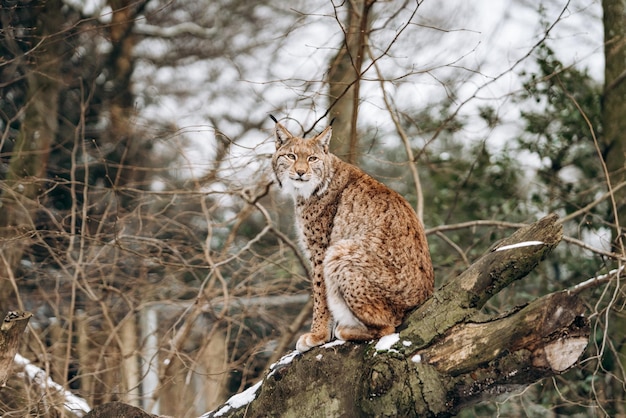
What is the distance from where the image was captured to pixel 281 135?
542 centimetres

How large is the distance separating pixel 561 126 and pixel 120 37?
622 cm

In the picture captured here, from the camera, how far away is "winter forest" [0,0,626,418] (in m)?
6.82

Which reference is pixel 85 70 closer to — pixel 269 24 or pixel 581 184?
pixel 269 24

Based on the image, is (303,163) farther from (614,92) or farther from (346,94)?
(614,92)

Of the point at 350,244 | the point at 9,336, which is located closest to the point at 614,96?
the point at 350,244

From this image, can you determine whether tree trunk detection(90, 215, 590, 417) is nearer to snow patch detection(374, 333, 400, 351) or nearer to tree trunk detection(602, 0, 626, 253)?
snow patch detection(374, 333, 400, 351)

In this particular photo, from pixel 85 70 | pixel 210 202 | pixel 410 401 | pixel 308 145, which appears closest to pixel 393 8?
pixel 308 145

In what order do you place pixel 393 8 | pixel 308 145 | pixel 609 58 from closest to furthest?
1. pixel 308 145
2. pixel 393 8
3. pixel 609 58

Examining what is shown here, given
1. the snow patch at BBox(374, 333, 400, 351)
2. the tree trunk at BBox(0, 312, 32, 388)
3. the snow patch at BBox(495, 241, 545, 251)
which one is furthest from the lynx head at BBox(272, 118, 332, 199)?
the tree trunk at BBox(0, 312, 32, 388)

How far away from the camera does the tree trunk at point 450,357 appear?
3.73 meters

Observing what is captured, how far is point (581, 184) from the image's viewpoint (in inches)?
369

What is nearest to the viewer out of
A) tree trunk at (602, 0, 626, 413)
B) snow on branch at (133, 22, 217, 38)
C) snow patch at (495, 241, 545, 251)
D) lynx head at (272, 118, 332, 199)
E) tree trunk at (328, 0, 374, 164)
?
snow patch at (495, 241, 545, 251)

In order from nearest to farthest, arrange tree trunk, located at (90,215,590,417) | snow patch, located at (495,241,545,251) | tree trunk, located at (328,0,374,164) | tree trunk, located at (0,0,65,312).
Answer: tree trunk, located at (90,215,590,417) < snow patch, located at (495,241,545,251) < tree trunk, located at (328,0,374,164) < tree trunk, located at (0,0,65,312)

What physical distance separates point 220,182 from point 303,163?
2.10 metres
